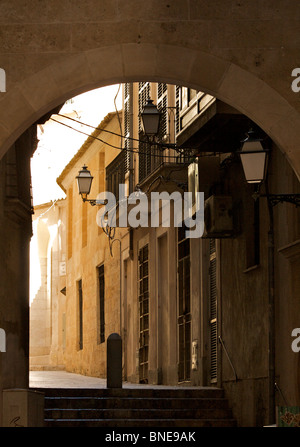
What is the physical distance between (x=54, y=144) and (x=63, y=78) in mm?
33476

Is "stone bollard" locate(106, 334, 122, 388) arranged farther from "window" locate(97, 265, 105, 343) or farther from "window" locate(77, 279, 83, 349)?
"window" locate(77, 279, 83, 349)

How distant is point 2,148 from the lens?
35.4 feet

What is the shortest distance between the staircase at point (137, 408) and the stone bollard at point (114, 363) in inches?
26.0

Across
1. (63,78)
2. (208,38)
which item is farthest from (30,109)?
(208,38)

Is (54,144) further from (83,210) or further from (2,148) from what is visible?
(2,148)

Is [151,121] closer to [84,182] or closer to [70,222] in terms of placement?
[84,182]

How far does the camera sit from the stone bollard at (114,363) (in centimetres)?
1895

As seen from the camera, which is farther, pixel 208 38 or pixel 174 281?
pixel 174 281

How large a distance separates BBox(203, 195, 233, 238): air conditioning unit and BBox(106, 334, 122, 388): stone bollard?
282cm

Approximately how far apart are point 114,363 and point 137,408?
183cm

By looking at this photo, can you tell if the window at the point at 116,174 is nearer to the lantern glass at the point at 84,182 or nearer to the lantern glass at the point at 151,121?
the lantern glass at the point at 84,182

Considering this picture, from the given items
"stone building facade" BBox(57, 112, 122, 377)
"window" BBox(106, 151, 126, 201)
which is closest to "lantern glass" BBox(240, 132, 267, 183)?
"window" BBox(106, 151, 126, 201)

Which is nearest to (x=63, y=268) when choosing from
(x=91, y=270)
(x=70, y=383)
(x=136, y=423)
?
(x=91, y=270)
